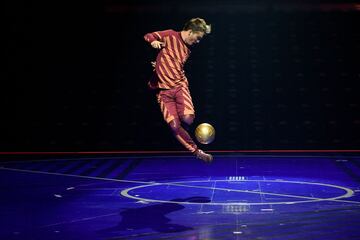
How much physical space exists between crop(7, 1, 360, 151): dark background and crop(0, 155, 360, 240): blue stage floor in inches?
72.2

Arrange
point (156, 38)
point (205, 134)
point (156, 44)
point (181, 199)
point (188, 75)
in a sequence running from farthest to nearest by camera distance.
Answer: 1. point (188, 75)
2. point (205, 134)
3. point (156, 38)
4. point (156, 44)
5. point (181, 199)

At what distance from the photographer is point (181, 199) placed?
6.29 meters

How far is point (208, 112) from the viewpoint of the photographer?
11727mm

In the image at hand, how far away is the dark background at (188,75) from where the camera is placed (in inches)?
461

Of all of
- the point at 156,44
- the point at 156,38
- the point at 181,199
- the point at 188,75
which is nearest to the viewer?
the point at 181,199

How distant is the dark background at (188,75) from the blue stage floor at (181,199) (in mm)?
1835

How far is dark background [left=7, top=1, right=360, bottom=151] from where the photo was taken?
461 inches

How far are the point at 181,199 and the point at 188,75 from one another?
5904 mm

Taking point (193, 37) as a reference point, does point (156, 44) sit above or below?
below

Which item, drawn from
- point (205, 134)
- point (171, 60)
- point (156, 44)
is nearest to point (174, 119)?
point (205, 134)

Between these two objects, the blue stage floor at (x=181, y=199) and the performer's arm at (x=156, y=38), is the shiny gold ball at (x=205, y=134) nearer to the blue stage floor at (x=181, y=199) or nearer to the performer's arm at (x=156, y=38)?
the blue stage floor at (x=181, y=199)

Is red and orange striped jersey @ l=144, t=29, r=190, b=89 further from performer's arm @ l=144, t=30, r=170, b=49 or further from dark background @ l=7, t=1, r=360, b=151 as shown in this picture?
dark background @ l=7, t=1, r=360, b=151

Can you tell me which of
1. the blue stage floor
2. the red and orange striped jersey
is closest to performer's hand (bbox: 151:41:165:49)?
the red and orange striped jersey

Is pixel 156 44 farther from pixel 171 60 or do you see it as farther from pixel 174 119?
pixel 174 119
